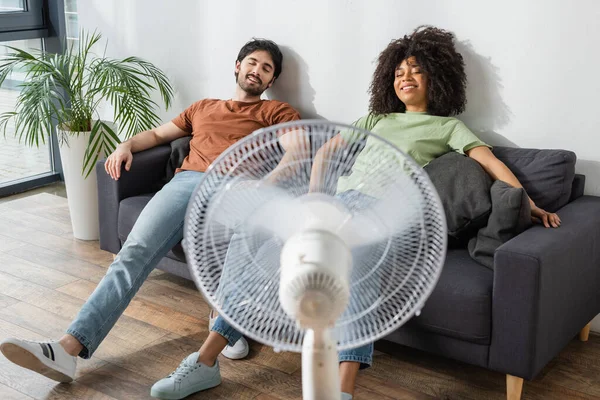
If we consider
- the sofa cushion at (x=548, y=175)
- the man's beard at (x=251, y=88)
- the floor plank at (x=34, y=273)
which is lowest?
the floor plank at (x=34, y=273)

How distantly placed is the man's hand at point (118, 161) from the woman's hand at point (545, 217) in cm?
149

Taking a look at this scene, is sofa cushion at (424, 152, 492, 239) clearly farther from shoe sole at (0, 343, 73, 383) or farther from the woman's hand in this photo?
shoe sole at (0, 343, 73, 383)

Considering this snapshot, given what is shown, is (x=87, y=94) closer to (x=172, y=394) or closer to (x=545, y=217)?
(x=172, y=394)

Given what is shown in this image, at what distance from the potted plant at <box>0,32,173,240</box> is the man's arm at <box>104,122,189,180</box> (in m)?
0.21

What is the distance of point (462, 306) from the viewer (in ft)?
7.25

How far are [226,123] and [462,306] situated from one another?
4.24 ft

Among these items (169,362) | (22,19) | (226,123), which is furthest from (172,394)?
(22,19)

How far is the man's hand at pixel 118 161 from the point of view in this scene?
2.97m

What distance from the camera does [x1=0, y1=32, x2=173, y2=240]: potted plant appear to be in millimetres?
3334

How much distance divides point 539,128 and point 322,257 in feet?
5.72

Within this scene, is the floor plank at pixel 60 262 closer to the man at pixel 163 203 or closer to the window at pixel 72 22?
the man at pixel 163 203

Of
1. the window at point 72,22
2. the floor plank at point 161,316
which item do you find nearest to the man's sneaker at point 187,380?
the floor plank at point 161,316

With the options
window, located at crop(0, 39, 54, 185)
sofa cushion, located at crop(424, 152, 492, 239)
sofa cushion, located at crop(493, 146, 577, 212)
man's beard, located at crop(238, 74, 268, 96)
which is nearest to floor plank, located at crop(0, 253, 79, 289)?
man's beard, located at crop(238, 74, 268, 96)

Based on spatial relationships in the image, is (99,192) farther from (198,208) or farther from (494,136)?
(198,208)
